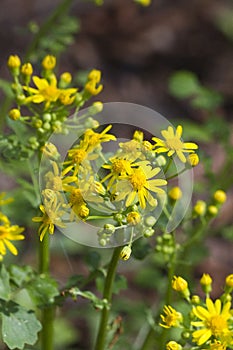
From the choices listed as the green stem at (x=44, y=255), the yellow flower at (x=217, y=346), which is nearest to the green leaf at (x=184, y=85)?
the green stem at (x=44, y=255)

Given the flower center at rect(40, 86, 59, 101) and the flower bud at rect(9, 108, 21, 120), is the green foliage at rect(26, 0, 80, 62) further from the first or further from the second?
the flower bud at rect(9, 108, 21, 120)

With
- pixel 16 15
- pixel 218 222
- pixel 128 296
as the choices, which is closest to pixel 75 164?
pixel 128 296

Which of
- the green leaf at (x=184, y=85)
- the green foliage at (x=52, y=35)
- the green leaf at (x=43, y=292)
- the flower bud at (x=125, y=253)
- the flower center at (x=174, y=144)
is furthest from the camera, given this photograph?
the green leaf at (x=184, y=85)

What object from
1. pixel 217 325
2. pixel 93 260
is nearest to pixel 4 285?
pixel 93 260

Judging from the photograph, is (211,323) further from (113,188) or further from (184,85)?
(184,85)

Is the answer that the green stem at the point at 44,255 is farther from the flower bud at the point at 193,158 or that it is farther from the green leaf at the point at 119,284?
the flower bud at the point at 193,158
